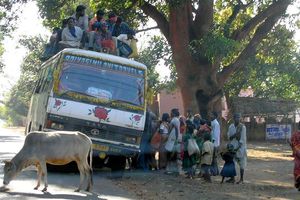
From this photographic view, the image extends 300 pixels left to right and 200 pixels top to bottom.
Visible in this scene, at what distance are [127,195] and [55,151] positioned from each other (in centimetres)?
153

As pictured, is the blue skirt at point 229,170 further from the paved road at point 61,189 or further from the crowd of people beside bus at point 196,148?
the paved road at point 61,189

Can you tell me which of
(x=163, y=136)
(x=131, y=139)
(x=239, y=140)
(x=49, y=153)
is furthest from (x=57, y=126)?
(x=239, y=140)

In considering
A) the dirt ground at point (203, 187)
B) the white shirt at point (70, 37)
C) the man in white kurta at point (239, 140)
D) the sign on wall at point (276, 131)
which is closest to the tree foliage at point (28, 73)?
the sign on wall at point (276, 131)

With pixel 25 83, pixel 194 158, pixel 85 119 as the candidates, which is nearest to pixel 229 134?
pixel 194 158

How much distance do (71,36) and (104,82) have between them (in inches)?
81.8

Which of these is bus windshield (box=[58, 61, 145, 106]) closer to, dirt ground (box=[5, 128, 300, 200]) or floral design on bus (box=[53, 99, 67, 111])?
floral design on bus (box=[53, 99, 67, 111])

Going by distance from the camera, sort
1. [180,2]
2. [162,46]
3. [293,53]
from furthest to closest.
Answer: [293,53]
[162,46]
[180,2]

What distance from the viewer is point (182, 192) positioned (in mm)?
10492

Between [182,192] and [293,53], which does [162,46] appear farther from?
[182,192]

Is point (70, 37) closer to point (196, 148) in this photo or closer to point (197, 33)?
point (196, 148)

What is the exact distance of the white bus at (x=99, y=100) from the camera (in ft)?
39.4

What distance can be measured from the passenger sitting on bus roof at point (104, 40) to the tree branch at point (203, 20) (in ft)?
21.1

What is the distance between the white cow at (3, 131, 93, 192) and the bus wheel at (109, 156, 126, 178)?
317 centimetres

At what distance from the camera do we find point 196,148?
500 inches
